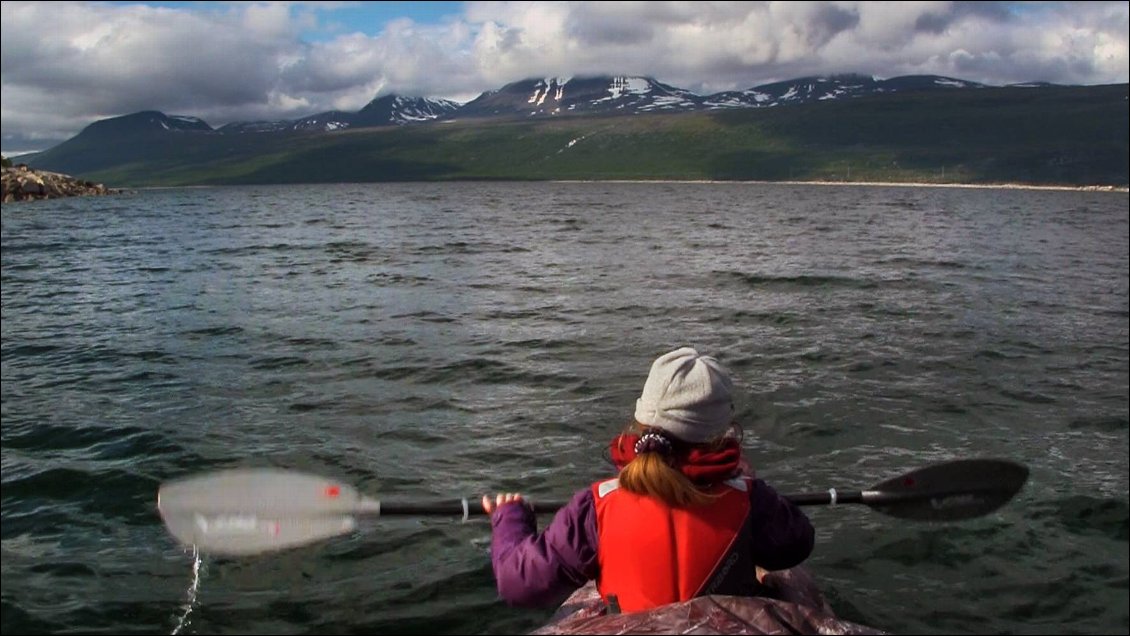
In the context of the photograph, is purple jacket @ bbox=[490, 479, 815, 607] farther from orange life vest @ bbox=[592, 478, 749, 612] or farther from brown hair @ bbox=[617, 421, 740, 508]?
brown hair @ bbox=[617, 421, 740, 508]

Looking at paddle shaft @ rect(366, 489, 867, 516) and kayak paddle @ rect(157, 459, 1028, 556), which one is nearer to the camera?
paddle shaft @ rect(366, 489, 867, 516)

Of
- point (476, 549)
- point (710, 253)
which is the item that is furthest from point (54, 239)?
point (476, 549)

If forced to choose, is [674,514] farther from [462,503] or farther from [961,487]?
[961,487]

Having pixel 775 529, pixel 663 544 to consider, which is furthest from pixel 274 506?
pixel 775 529

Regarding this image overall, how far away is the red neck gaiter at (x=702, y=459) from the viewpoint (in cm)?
429

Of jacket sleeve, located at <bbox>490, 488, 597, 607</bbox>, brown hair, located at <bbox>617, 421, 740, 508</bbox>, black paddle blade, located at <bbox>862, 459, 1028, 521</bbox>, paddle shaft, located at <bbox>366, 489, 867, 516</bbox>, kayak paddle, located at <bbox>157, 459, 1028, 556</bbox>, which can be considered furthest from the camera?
black paddle blade, located at <bbox>862, 459, 1028, 521</bbox>

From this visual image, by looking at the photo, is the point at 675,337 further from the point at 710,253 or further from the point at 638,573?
the point at 710,253

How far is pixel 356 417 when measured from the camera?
12602 millimetres

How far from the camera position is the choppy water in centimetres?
773

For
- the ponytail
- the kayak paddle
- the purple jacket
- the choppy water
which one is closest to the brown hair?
the ponytail

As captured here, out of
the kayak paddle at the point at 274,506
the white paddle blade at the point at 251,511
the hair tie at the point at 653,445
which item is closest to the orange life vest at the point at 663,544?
the hair tie at the point at 653,445

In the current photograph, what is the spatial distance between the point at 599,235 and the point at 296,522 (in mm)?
40906

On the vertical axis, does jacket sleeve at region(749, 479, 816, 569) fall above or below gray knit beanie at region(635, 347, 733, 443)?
below

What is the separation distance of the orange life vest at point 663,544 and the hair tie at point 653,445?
237 millimetres
